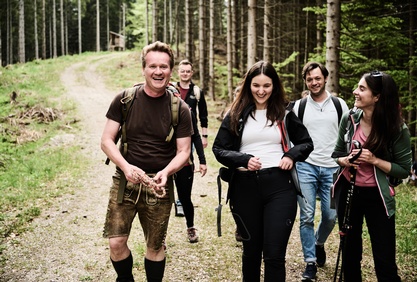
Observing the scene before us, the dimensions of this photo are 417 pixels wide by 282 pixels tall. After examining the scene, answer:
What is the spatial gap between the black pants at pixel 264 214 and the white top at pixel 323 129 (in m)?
1.43

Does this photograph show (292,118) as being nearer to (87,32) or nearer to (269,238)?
(269,238)

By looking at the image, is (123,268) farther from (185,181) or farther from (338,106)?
(338,106)

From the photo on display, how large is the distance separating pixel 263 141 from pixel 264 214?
720 mm

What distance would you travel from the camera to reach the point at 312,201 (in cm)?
472

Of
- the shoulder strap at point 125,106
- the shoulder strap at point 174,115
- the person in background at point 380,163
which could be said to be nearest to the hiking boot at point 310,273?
the person in background at point 380,163

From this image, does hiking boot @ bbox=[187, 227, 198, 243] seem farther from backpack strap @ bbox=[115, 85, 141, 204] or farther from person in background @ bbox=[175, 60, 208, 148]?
backpack strap @ bbox=[115, 85, 141, 204]

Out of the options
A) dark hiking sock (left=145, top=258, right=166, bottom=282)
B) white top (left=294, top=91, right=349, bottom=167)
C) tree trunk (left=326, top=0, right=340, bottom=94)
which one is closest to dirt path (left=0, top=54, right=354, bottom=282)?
dark hiking sock (left=145, top=258, right=166, bottom=282)

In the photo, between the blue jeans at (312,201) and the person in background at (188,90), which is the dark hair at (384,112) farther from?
the person in background at (188,90)

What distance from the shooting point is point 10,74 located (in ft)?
76.1

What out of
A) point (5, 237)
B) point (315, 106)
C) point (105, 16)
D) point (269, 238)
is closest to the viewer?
point (269, 238)

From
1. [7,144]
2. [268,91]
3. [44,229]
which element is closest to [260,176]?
[268,91]

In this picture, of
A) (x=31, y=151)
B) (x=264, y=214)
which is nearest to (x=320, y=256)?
(x=264, y=214)

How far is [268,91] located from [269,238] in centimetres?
144

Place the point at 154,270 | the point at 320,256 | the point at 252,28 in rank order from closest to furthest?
the point at 154,270
the point at 320,256
the point at 252,28
